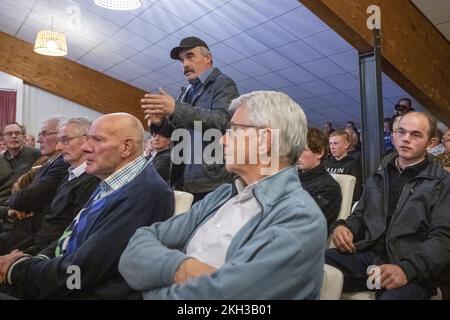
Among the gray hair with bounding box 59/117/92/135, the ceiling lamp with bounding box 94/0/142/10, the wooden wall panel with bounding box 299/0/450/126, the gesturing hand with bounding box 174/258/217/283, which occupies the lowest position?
the gesturing hand with bounding box 174/258/217/283

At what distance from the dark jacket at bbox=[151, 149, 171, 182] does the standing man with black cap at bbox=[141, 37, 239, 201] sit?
2.09 feet

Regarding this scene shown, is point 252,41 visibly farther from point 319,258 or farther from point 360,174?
point 319,258

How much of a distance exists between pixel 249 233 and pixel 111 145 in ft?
2.48

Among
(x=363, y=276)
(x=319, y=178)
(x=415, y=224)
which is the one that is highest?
(x=319, y=178)

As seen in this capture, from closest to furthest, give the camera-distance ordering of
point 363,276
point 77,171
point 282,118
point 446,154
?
point 282,118, point 363,276, point 77,171, point 446,154

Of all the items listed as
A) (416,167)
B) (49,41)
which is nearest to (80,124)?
(416,167)

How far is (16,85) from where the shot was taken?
725 centimetres

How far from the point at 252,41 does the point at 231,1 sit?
731 millimetres

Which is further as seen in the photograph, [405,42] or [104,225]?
[405,42]

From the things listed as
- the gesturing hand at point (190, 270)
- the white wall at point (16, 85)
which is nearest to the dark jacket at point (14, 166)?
the gesturing hand at point (190, 270)

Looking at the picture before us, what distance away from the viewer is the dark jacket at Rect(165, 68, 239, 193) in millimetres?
1661

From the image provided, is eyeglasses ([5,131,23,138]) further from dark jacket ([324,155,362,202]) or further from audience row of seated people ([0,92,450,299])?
dark jacket ([324,155,362,202])

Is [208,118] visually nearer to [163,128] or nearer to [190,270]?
[163,128]

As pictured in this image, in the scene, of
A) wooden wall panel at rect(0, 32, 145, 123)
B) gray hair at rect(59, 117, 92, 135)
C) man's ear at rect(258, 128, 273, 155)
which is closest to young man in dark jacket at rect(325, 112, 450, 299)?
man's ear at rect(258, 128, 273, 155)
